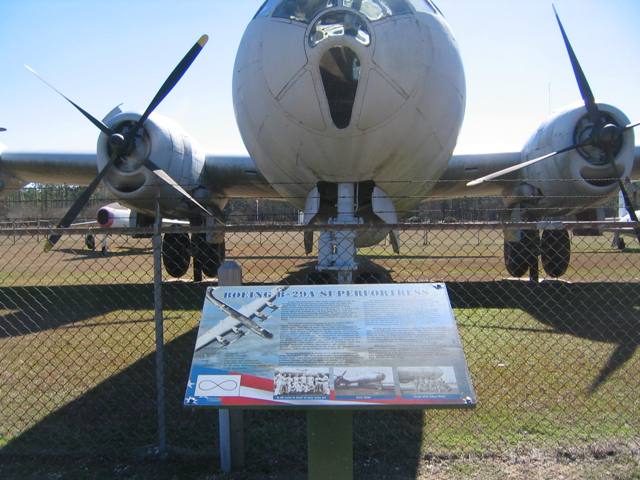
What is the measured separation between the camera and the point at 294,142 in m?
6.08

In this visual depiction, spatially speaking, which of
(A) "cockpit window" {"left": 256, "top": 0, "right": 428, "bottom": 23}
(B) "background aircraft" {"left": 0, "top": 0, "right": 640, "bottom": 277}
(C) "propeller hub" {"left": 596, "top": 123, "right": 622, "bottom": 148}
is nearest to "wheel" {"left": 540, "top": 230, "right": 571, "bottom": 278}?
(B) "background aircraft" {"left": 0, "top": 0, "right": 640, "bottom": 277}

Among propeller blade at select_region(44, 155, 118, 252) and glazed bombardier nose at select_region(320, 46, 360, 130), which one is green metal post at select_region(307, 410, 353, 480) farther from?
propeller blade at select_region(44, 155, 118, 252)

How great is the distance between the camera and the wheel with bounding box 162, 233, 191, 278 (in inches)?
489

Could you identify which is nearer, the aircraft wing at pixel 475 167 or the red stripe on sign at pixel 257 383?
the red stripe on sign at pixel 257 383

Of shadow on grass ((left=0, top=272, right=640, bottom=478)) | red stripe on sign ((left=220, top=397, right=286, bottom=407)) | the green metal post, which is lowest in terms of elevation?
shadow on grass ((left=0, top=272, right=640, bottom=478))

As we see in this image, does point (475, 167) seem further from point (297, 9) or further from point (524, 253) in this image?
point (297, 9)

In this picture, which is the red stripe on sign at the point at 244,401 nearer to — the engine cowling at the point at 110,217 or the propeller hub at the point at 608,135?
the propeller hub at the point at 608,135

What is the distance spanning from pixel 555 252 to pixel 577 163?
2322mm

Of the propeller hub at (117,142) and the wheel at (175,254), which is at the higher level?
the propeller hub at (117,142)

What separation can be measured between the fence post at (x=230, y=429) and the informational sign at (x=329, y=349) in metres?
0.18

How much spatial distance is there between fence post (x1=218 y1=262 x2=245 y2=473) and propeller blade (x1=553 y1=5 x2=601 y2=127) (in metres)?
8.26

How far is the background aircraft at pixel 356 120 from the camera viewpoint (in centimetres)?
534

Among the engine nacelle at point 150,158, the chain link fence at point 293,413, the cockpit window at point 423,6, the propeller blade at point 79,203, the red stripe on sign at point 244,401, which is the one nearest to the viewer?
the red stripe on sign at point 244,401

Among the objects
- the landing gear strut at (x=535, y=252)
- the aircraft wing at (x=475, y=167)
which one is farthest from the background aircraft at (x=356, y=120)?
the aircraft wing at (x=475, y=167)
